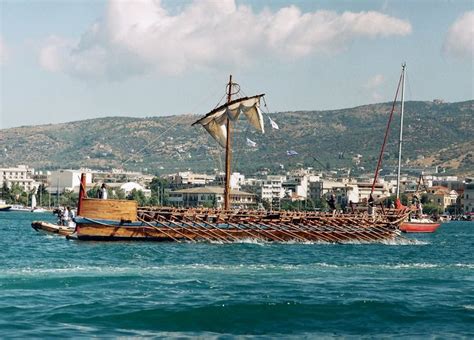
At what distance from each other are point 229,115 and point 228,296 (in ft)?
136

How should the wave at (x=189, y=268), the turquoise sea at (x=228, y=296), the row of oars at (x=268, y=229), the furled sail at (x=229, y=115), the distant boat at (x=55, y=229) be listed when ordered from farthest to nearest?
the furled sail at (x=229, y=115) < the distant boat at (x=55, y=229) < the row of oars at (x=268, y=229) < the wave at (x=189, y=268) < the turquoise sea at (x=228, y=296)

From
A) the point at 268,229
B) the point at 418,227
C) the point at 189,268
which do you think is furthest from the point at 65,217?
the point at 418,227

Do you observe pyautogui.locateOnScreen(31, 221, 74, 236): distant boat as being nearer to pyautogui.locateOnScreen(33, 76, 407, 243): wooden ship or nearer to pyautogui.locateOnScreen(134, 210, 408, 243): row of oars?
pyautogui.locateOnScreen(33, 76, 407, 243): wooden ship

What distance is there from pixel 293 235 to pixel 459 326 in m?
38.1

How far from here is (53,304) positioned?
28.9 m

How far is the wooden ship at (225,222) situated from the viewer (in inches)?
2272

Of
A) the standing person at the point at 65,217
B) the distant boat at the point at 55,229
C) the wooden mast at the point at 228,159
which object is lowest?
the distant boat at the point at 55,229

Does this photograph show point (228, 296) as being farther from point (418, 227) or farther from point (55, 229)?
point (418, 227)

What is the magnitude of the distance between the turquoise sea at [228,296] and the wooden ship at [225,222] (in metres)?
9.09

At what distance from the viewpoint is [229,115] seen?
71938mm

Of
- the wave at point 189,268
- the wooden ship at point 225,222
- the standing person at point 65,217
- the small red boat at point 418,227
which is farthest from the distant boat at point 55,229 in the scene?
the small red boat at point 418,227

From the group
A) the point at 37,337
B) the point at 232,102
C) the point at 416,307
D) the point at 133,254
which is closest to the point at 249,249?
the point at 133,254

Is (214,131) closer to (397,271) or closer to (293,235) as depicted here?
(293,235)

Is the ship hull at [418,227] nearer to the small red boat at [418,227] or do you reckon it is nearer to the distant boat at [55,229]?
the small red boat at [418,227]
